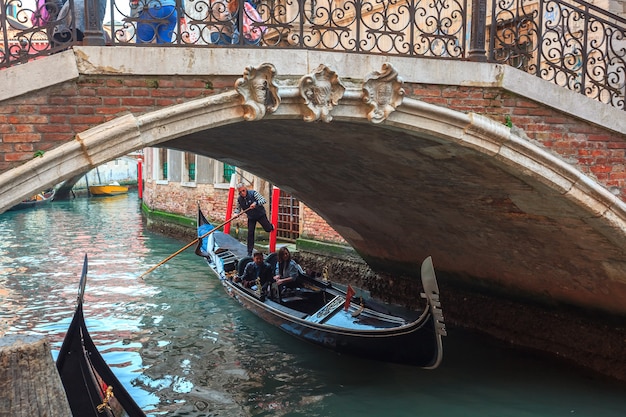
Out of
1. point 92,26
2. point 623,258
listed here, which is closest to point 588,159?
point 623,258

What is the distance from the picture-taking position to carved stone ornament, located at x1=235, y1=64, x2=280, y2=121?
296cm

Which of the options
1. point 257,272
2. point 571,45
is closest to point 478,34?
point 571,45

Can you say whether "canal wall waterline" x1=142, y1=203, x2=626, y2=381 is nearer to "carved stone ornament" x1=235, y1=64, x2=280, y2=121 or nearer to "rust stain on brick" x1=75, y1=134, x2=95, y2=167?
"carved stone ornament" x1=235, y1=64, x2=280, y2=121

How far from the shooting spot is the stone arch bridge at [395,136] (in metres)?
2.74

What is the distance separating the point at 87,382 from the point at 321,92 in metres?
1.78

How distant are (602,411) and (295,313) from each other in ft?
7.23

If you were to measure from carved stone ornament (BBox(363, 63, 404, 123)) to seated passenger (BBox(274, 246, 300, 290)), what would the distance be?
2460 millimetres

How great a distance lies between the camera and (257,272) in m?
5.78

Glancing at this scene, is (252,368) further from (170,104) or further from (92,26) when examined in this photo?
(92,26)

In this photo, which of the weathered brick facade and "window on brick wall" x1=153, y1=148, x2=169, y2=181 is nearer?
the weathered brick facade

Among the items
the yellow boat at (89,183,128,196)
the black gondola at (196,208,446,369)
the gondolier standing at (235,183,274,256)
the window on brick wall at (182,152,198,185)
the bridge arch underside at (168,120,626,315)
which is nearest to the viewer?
the bridge arch underside at (168,120,626,315)

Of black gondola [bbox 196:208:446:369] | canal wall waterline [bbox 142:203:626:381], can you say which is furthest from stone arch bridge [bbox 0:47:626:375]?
black gondola [bbox 196:208:446:369]

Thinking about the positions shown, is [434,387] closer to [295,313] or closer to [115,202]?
[295,313]

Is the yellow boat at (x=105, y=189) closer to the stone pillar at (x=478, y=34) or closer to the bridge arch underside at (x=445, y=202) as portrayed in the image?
the bridge arch underside at (x=445, y=202)
